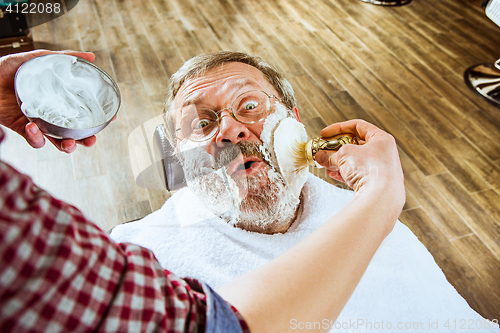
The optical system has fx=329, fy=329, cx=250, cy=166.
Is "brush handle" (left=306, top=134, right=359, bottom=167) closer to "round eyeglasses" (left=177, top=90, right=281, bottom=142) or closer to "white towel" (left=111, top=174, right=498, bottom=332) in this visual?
"round eyeglasses" (left=177, top=90, right=281, bottom=142)

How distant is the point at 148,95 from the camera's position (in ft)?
6.84

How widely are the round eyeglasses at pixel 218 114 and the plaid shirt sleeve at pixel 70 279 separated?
0.72 m

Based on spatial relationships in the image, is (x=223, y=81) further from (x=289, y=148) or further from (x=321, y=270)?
(x=321, y=270)

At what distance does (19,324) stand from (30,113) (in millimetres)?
547

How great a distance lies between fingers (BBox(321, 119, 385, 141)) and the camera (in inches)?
30.2

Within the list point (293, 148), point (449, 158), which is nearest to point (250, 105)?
point (293, 148)

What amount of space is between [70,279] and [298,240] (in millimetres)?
900

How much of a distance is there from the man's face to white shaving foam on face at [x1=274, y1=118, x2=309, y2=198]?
0.10 feet

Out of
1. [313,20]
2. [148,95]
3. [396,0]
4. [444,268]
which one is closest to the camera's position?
[444,268]

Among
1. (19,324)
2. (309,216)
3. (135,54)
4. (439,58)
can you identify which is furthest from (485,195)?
(135,54)

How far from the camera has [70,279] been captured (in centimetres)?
31

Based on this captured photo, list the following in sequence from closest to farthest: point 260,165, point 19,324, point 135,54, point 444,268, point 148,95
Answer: point 19,324, point 260,165, point 444,268, point 148,95, point 135,54

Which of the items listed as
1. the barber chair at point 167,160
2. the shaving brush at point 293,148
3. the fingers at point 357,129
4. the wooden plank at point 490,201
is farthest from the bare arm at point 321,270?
the wooden plank at point 490,201

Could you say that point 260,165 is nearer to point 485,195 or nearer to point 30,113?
point 30,113
